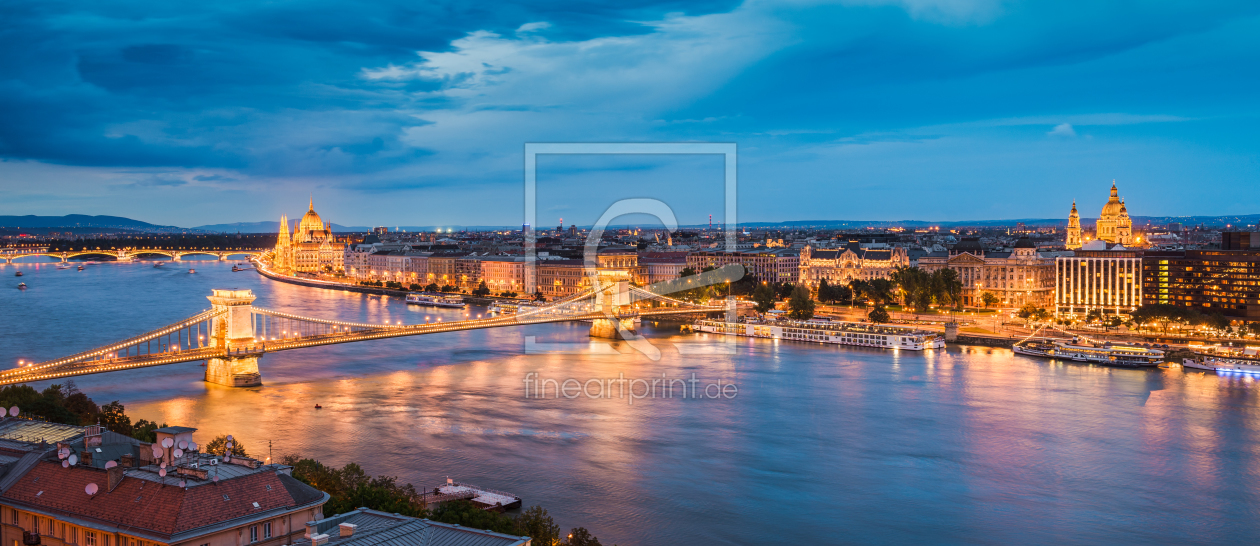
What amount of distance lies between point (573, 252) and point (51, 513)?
30.4 m

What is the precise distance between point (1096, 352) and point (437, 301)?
56.5 feet

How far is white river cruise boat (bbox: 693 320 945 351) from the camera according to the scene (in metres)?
18.3

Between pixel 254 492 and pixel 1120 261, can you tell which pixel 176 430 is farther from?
pixel 1120 261

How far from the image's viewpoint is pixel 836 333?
19.3 m

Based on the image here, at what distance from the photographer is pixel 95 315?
20.9m

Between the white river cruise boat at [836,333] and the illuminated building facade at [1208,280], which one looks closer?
the white river cruise boat at [836,333]

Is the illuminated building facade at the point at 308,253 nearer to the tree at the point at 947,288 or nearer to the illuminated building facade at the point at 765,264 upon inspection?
the illuminated building facade at the point at 765,264

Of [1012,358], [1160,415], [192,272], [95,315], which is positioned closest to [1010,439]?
[1160,415]

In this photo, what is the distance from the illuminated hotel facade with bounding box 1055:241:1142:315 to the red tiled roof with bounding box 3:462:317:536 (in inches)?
818

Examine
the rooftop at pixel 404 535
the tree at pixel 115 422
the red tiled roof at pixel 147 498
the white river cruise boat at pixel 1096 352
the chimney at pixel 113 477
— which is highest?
the chimney at pixel 113 477

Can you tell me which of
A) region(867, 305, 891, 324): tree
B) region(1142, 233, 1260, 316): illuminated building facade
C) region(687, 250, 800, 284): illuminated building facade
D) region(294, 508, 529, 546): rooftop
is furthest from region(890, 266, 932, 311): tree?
region(294, 508, 529, 546): rooftop

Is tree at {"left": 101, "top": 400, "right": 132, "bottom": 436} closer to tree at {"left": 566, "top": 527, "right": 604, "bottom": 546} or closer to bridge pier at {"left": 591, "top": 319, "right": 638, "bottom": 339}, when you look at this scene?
tree at {"left": 566, "top": 527, "right": 604, "bottom": 546}

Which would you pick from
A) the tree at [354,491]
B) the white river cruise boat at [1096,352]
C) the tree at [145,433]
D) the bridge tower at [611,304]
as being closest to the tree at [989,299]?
the white river cruise boat at [1096,352]

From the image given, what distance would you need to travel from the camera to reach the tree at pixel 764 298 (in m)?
24.3
